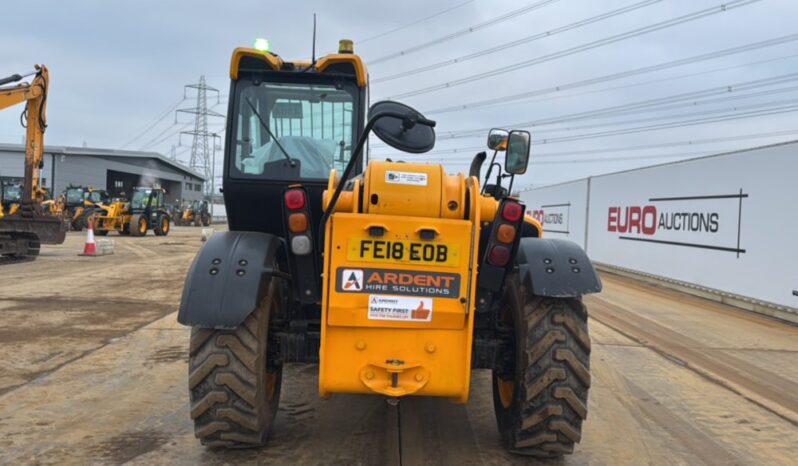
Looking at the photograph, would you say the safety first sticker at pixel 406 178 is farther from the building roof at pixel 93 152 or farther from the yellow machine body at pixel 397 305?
the building roof at pixel 93 152

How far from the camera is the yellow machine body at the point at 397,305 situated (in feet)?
10.4

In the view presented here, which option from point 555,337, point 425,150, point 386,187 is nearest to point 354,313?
point 386,187

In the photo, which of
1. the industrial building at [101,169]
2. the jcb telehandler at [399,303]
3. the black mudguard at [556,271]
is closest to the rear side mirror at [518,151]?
the jcb telehandler at [399,303]

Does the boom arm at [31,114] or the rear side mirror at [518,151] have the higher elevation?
the boom arm at [31,114]

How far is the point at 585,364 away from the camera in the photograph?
344 cm

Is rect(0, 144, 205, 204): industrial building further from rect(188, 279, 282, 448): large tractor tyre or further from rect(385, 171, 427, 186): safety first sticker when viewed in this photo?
rect(385, 171, 427, 186): safety first sticker

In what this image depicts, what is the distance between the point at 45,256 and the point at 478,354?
18211 mm

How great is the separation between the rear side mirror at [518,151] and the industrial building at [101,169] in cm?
4511

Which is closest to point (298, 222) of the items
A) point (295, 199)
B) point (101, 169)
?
point (295, 199)

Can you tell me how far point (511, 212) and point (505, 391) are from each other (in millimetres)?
1358

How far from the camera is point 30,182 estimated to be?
15.7m

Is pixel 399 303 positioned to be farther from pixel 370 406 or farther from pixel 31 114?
pixel 31 114

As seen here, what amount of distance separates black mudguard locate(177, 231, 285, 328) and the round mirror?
3.32ft

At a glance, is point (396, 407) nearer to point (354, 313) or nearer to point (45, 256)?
point (354, 313)
